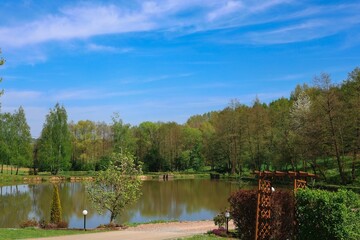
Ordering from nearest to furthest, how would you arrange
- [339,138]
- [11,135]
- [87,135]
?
[339,138]
[11,135]
[87,135]

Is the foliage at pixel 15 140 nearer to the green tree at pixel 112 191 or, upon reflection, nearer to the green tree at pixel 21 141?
the green tree at pixel 21 141

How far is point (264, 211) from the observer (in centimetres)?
1237

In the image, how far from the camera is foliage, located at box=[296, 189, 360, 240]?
1056 cm

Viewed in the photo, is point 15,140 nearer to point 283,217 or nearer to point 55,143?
point 55,143

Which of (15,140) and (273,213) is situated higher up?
(15,140)

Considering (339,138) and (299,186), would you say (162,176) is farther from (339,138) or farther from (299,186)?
(299,186)

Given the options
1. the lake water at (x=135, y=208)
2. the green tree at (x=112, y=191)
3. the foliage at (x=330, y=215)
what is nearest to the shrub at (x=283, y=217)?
the foliage at (x=330, y=215)

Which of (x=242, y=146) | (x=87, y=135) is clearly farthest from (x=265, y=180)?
(x=87, y=135)

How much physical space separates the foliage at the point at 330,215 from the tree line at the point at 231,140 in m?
24.7

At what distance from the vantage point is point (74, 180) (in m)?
63.8

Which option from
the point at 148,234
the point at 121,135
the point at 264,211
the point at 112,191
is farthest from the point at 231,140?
the point at 264,211

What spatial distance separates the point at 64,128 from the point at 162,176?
20.6 m

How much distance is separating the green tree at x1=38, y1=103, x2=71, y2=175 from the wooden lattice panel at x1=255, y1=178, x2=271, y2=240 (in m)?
63.2

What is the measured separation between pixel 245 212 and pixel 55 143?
64.0m
